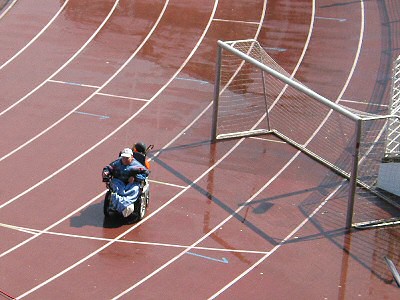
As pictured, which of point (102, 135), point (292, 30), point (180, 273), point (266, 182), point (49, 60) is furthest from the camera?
point (292, 30)

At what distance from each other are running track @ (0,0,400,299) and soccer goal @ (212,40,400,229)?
28 cm

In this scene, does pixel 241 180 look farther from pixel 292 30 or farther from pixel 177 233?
pixel 292 30

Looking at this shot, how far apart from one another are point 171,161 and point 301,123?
2412mm

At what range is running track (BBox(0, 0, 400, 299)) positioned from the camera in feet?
36.0

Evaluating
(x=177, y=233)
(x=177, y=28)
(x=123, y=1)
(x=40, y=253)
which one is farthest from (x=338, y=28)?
(x=40, y=253)

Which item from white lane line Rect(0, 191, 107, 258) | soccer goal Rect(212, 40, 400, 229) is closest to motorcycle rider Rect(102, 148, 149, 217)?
white lane line Rect(0, 191, 107, 258)

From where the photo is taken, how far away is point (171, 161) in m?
13.8

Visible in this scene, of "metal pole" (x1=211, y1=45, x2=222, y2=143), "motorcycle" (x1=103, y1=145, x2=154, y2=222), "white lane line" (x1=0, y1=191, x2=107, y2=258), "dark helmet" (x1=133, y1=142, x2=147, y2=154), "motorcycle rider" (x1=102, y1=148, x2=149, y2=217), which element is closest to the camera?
"white lane line" (x1=0, y1=191, x2=107, y2=258)

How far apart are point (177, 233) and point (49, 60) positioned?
20.9 ft

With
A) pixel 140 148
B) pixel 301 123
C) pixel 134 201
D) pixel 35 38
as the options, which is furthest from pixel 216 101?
pixel 35 38

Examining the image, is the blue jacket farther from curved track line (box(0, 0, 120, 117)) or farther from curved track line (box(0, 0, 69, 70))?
curved track line (box(0, 0, 69, 70))

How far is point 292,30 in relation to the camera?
60.4ft

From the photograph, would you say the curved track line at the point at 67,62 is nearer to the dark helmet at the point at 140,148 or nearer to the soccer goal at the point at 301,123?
the dark helmet at the point at 140,148

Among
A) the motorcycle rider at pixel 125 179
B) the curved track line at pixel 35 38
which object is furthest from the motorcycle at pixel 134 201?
the curved track line at pixel 35 38
